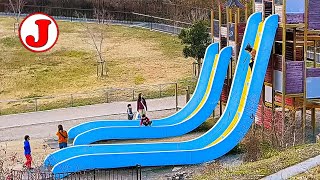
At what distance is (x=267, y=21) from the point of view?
1900cm

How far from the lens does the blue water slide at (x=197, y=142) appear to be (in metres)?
18.3

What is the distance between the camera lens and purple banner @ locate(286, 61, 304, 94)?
18.9 meters

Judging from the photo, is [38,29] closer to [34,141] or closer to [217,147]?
[217,147]

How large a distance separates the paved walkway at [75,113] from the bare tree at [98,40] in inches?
279

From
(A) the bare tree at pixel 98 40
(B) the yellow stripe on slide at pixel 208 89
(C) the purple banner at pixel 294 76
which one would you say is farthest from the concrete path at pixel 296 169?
(A) the bare tree at pixel 98 40

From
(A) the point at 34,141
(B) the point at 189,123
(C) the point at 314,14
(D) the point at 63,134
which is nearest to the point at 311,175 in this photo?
(C) the point at 314,14

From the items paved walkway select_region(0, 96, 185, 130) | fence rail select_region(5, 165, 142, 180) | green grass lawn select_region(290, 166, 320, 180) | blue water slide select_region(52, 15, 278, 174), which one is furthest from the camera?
paved walkway select_region(0, 96, 185, 130)

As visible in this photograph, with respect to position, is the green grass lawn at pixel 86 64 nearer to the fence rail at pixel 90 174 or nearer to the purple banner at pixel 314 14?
the fence rail at pixel 90 174

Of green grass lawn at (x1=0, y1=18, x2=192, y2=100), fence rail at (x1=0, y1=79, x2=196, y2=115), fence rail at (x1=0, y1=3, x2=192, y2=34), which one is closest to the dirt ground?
fence rail at (x1=0, y1=79, x2=196, y2=115)

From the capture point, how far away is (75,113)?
25.6m

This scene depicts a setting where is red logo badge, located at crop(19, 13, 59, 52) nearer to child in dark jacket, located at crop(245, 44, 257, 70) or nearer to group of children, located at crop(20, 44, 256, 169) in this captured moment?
group of children, located at crop(20, 44, 256, 169)

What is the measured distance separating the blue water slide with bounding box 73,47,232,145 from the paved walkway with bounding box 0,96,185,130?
152 inches

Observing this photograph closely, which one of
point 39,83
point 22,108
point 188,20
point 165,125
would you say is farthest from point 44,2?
point 165,125

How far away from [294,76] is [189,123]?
4427mm
